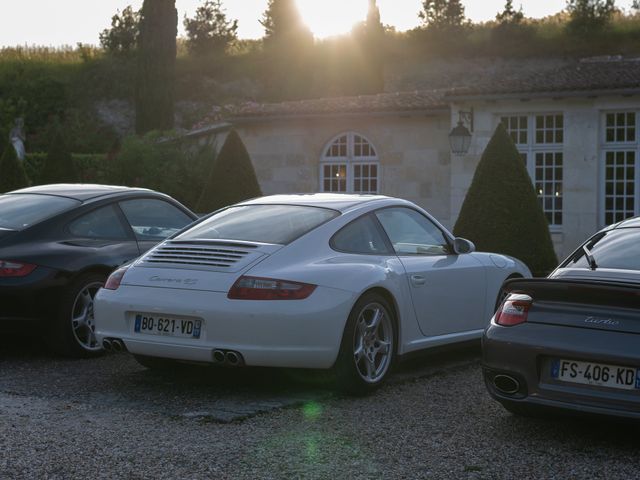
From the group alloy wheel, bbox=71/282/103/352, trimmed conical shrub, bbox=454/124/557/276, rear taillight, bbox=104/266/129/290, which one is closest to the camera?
rear taillight, bbox=104/266/129/290

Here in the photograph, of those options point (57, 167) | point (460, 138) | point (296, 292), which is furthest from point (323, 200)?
point (57, 167)

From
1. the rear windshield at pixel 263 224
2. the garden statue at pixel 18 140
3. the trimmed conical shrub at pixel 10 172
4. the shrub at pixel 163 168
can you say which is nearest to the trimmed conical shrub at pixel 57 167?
the trimmed conical shrub at pixel 10 172

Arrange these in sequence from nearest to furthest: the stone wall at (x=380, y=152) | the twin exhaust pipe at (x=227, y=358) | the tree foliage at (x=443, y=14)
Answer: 1. the twin exhaust pipe at (x=227, y=358)
2. the stone wall at (x=380, y=152)
3. the tree foliage at (x=443, y=14)

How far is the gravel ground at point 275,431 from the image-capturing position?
5129mm

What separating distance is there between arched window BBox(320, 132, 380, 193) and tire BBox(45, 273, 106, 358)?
1749 cm

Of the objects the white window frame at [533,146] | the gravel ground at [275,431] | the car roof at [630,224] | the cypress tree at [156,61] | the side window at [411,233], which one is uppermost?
the cypress tree at [156,61]

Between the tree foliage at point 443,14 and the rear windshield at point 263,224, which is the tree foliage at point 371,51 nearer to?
the tree foliage at point 443,14

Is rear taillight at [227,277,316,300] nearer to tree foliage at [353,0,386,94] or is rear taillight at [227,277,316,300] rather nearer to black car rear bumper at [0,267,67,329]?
black car rear bumper at [0,267,67,329]

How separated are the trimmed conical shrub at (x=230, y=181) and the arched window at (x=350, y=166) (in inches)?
278

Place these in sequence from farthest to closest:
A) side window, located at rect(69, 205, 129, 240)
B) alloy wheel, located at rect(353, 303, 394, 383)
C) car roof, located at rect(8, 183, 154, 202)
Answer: car roof, located at rect(8, 183, 154, 202) → side window, located at rect(69, 205, 129, 240) → alloy wheel, located at rect(353, 303, 394, 383)

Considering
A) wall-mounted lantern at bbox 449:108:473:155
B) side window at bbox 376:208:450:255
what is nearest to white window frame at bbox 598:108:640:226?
wall-mounted lantern at bbox 449:108:473:155

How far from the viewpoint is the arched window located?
84.6 feet

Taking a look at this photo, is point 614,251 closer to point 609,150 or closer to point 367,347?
point 367,347

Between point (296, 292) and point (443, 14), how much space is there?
171 ft
